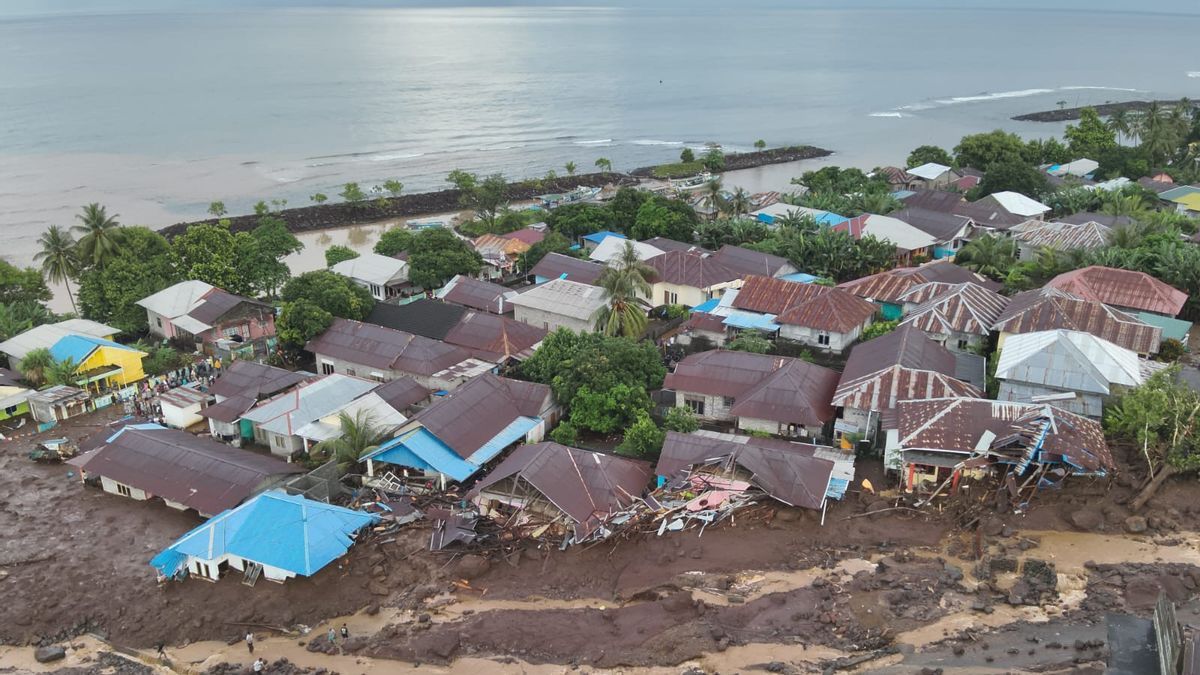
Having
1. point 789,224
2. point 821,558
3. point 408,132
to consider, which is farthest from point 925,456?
point 408,132

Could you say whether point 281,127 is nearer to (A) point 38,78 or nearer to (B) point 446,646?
(A) point 38,78

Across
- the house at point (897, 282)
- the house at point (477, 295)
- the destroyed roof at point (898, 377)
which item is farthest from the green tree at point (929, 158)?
the destroyed roof at point (898, 377)

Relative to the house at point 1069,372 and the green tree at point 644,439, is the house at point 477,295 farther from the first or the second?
the house at point 1069,372

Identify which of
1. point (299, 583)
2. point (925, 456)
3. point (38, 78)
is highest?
point (38, 78)

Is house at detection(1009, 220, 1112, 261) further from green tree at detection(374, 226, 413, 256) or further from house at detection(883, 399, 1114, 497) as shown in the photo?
green tree at detection(374, 226, 413, 256)

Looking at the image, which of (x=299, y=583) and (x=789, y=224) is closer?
(x=299, y=583)

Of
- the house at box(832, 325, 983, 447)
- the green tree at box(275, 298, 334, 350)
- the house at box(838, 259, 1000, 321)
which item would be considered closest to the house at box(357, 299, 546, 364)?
the green tree at box(275, 298, 334, 350)
